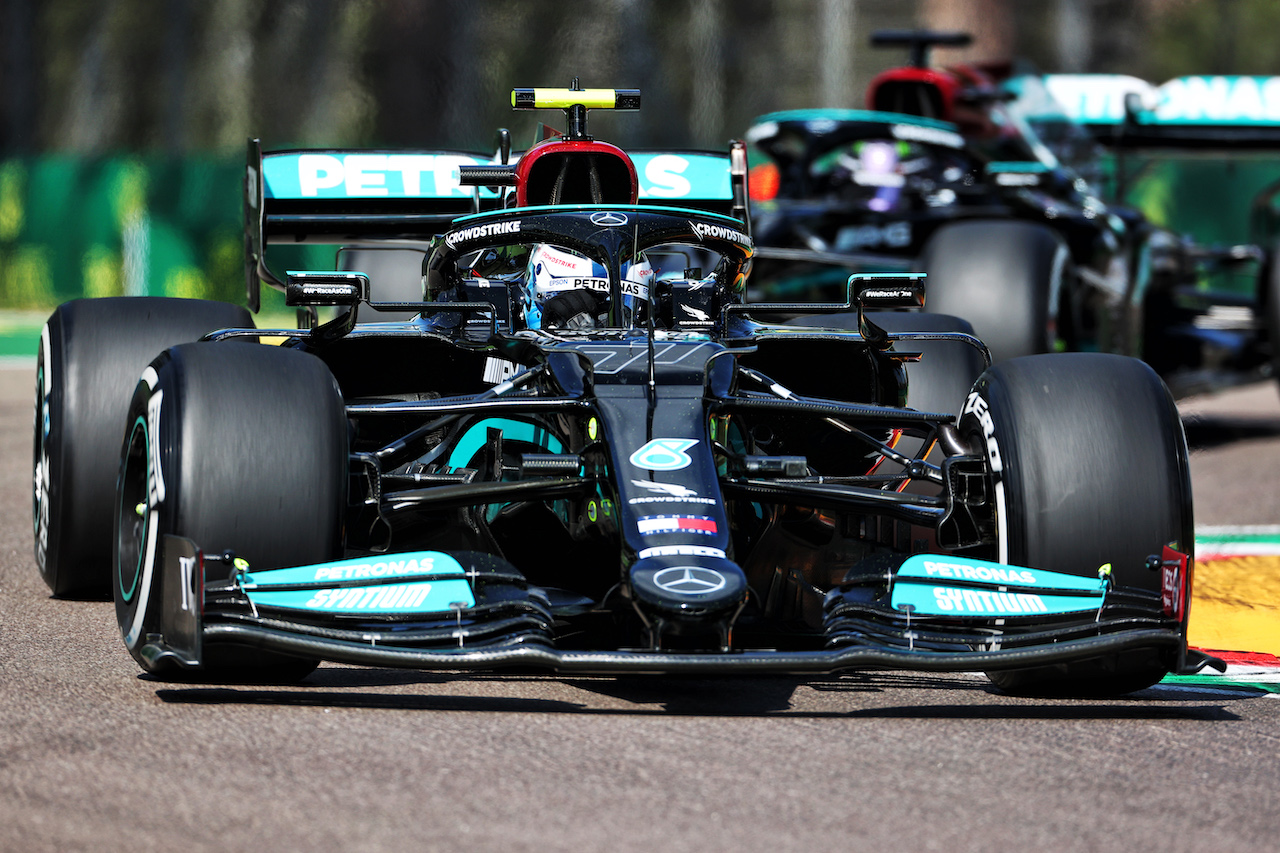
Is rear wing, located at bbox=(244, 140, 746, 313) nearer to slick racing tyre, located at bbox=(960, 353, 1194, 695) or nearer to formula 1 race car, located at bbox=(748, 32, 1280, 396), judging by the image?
formula 1 race car, located at bbox=(748, 32, 1280, 396)

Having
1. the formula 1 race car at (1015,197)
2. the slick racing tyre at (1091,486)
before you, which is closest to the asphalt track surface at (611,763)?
the slick racing tyre at (1091,486)

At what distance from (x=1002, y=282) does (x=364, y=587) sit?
618cm

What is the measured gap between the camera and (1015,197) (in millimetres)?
11891

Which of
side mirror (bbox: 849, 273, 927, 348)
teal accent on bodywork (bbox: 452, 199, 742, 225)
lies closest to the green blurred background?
teal accent on bodywork (bbox: 452, 199, 742, 225)

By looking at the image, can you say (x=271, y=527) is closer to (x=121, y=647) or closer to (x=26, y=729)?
(x=26, y=729)

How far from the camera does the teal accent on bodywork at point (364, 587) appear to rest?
14.2 feet

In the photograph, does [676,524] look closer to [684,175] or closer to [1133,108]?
[684,175]

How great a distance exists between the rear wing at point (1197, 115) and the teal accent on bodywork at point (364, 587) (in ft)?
31.6

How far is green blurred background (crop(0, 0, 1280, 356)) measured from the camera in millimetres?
22375

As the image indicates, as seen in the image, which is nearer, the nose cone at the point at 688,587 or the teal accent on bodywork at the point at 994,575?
the nose cone at the point at 688,587

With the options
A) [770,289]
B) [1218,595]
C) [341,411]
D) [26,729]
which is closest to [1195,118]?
[770,289]

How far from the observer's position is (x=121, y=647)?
17.4ft

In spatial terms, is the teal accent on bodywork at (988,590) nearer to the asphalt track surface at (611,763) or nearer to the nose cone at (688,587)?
the asphalt track surface at (611,763)

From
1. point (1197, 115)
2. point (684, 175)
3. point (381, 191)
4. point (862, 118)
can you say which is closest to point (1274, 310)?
point (1197, 115)
